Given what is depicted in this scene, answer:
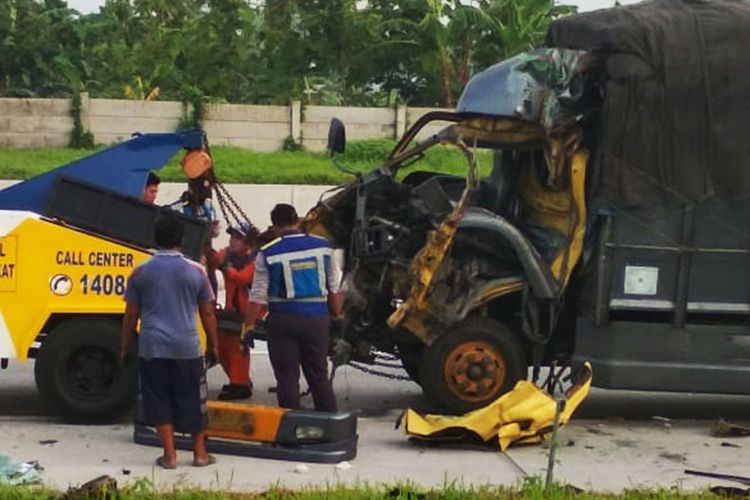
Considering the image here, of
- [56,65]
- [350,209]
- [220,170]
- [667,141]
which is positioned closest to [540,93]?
[667,141]

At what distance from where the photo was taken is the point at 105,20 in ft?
121

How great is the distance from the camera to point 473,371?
8625 mm

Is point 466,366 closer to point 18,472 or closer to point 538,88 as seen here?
point 538,88

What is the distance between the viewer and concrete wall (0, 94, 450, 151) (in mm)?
27141

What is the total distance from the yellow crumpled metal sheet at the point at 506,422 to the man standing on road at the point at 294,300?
2.49 ft

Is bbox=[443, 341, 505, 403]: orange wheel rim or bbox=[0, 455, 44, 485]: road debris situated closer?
bbox=[0, 455, 44, 485]: road debris

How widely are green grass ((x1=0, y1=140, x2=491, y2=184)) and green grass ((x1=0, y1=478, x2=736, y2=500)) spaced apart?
1715 centimetres

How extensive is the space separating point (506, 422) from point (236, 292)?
2.69 m

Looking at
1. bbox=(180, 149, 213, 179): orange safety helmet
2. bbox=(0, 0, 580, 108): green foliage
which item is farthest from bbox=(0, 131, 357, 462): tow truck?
bbox=(0, 0, 580, 108): green foliage

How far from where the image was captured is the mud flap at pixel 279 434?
7.38 metres

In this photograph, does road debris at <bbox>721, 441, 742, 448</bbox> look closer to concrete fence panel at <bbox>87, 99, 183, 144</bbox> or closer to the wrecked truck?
the wrecked truck

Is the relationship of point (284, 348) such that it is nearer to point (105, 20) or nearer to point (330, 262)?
point (330, 262)

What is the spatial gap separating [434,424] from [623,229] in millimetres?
1930

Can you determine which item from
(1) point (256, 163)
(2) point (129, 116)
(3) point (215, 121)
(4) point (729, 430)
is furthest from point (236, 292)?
(2) point (129, 116)
